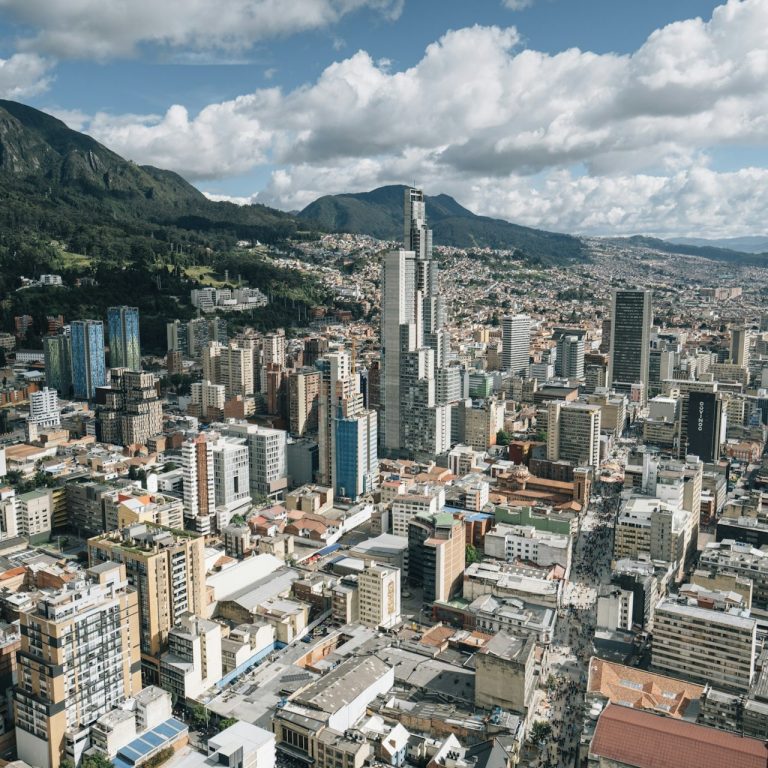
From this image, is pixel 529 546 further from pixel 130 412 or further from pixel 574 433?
pixel 130 412

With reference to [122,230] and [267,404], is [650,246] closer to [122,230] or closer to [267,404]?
[122,230]

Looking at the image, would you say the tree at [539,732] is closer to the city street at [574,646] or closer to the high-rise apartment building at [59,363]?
the city street at [574,646]

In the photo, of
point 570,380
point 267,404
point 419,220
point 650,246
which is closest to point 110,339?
point 267,404

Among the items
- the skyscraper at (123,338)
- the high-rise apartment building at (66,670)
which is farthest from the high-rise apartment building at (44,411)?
the high-rise apartment building at (66,670)

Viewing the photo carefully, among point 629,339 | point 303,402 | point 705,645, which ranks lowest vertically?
point 705,645

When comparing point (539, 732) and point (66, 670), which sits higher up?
point (66, 670)

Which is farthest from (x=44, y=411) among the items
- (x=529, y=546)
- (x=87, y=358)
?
(x=529, y=546)

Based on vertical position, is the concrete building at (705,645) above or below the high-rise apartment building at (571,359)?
below
